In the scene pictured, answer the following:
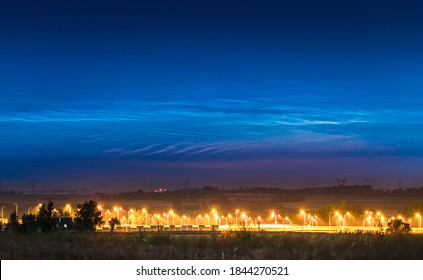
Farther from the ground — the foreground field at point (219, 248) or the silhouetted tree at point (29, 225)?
the silhouetted tree at point (29, 225)

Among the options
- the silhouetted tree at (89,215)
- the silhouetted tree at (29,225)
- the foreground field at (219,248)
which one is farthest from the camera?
the silhouetted tree at (89,215)

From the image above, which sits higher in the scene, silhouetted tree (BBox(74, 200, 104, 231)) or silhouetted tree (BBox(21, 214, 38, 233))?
silhouetted tree (BBox(74, 200, 104, 231))

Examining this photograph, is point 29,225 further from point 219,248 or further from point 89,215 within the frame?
point 89,215

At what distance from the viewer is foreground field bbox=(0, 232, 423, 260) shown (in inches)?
784

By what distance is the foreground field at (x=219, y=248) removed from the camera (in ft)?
65.4

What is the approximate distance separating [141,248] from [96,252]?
135cm

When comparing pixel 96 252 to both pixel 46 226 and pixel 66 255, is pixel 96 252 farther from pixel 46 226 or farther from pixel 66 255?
pixel 46 226

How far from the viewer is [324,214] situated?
138 m

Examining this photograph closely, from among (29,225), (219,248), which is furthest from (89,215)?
(219,248)

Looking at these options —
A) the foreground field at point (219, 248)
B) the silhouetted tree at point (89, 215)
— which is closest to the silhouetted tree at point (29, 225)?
the foreground field at point (219, 248)

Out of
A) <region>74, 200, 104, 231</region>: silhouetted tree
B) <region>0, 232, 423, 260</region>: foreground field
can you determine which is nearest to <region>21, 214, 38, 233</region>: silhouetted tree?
<region>0, 232, 423, 260</region>: foreground field

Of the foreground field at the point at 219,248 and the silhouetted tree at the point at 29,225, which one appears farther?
the silhouetted tree at the point at 29,225

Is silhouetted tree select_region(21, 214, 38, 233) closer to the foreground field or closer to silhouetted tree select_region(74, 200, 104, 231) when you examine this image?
the foreground field

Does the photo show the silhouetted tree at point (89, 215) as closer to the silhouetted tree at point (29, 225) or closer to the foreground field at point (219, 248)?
the silhouetted tree at point (29, 225)
